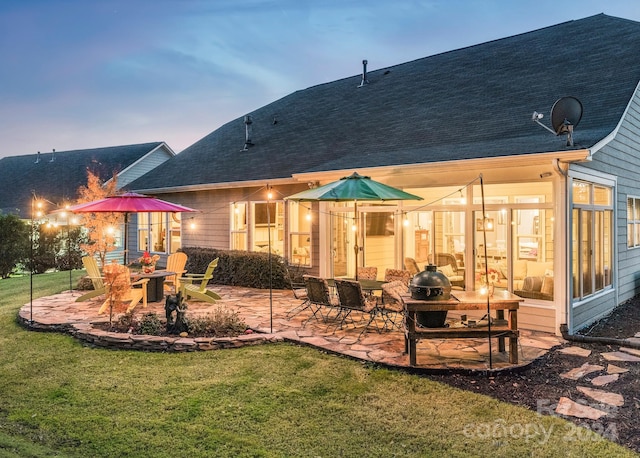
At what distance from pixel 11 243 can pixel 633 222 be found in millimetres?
19252

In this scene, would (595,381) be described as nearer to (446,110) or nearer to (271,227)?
(446,110)

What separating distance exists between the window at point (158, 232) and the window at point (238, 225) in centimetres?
286

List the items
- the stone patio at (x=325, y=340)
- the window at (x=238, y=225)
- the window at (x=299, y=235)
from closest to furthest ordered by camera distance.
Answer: the stone patio at (x=325, y=340)
the window at (x=299, y=235)
the window at (x=238, y=225)

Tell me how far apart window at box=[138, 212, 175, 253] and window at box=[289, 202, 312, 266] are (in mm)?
5139

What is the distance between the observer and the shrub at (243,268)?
37.3 feet

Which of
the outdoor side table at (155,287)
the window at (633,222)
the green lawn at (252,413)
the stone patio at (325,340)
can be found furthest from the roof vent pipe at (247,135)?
the window at (633,222)

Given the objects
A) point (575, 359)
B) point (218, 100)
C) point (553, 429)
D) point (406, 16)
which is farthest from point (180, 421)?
Result: point (218, 100)

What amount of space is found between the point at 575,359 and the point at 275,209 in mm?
8313

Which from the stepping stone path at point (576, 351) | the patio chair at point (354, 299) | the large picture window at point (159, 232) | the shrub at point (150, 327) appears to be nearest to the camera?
the stepping stone path at point (576, 351)

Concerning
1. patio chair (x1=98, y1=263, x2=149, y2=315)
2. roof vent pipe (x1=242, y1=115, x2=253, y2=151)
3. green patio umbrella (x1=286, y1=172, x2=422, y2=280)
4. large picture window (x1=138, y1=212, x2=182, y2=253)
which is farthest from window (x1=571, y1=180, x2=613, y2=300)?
large picture window (x1=138, y1=212, x2=182, y2=253)

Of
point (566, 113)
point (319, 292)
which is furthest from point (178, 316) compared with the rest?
point (566, 113)

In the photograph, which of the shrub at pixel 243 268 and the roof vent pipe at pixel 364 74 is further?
the roof vent pipe at pixel 364 74

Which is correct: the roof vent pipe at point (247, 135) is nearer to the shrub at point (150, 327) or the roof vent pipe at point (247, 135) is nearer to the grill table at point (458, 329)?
the shrub at point (150, 327)

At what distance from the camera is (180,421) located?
4.20 meters
